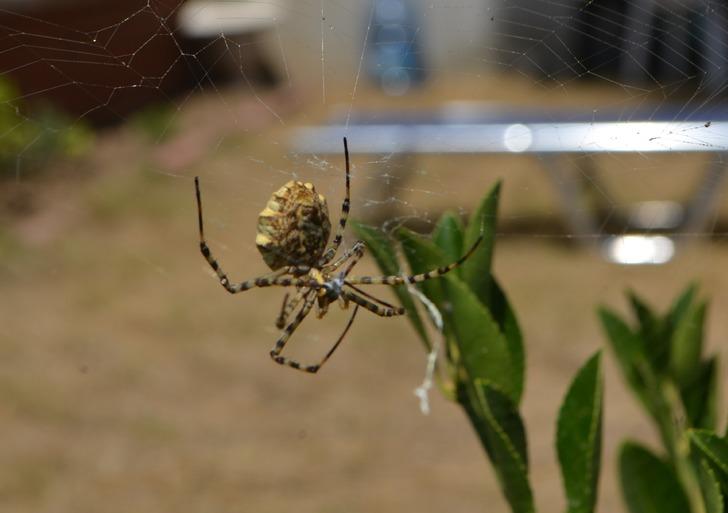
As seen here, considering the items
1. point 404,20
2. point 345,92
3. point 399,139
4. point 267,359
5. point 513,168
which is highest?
point 404,20

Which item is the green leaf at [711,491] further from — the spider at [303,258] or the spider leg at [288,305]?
the spider leg at [288,305]

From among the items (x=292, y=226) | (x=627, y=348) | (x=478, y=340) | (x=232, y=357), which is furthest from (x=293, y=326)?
(x=232, y=357)

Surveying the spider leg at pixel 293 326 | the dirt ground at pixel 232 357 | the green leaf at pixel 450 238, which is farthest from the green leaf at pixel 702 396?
the dirt ground at pixel 232 357

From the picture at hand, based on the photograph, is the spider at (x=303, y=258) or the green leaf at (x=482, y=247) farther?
the spider at (x=303, y=258)

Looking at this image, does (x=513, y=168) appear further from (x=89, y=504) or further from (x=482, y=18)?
(x=89, y=504)

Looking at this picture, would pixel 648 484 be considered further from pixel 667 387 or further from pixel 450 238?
pixel 450 238

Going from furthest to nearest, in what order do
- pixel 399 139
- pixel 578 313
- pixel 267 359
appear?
pixel 399 139, pixel 578 313, pixel 267 359

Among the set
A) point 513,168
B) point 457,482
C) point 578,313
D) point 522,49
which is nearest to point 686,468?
point 457,482
